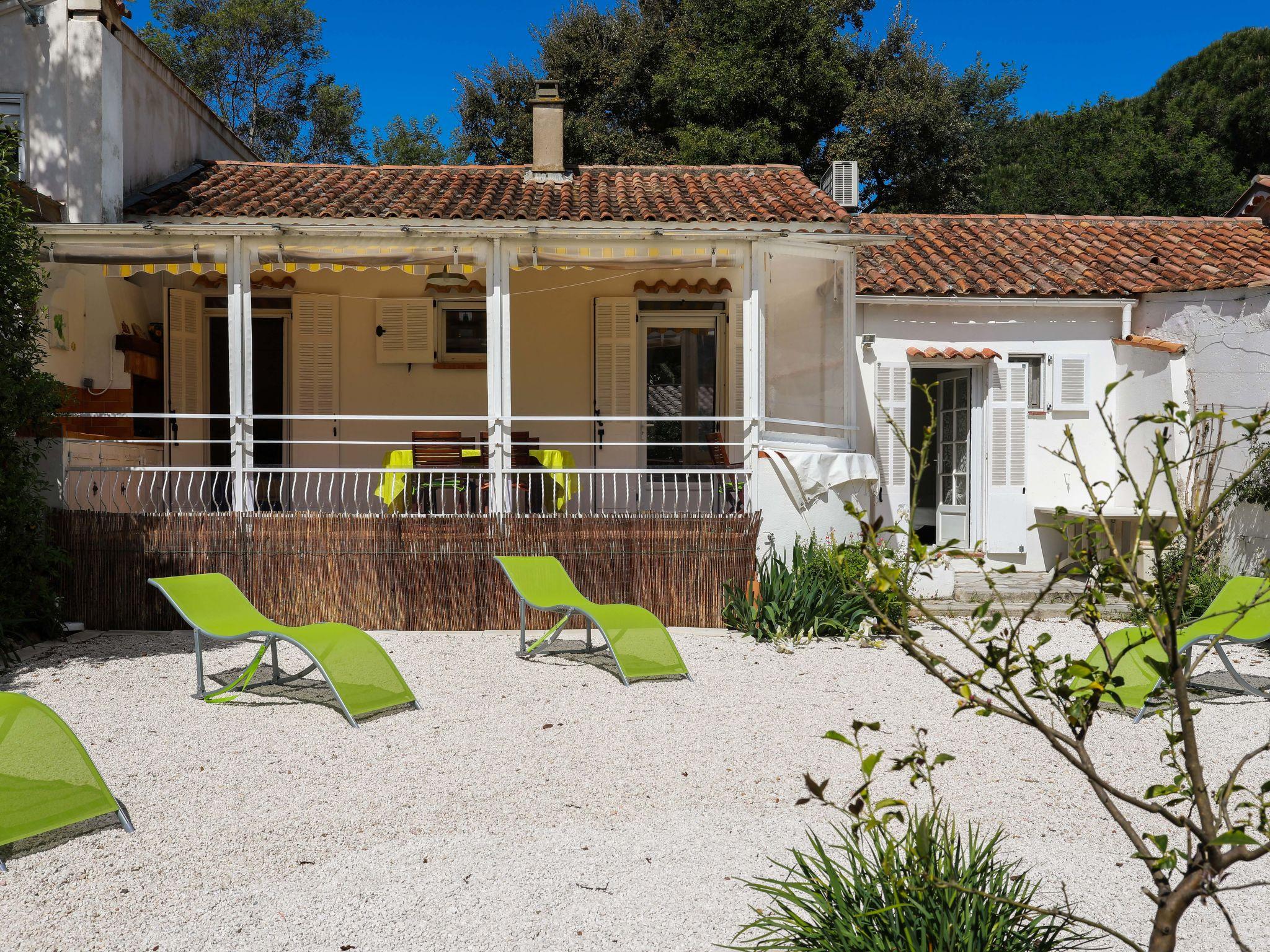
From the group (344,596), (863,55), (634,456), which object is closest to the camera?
(344,596)

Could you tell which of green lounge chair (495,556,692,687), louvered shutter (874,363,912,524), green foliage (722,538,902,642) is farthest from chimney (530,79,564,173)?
green lounge chair (495,556,692,687)

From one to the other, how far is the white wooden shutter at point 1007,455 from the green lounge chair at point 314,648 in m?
7.74

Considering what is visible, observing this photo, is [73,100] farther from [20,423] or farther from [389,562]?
[389,562]

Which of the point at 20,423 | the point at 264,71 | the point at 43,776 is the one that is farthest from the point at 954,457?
the point at 264,71

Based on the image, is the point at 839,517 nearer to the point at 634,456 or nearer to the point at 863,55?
the point at 634,456

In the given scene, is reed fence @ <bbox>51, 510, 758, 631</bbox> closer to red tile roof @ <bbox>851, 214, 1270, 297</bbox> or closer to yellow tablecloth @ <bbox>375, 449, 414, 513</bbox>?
yellow tablecloth @ <bbox>375, 449, 414, 513</bbox>

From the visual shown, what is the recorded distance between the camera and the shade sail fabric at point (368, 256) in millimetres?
9648

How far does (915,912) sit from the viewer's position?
310 cm

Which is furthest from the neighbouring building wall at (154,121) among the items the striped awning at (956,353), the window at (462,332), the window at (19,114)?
the striped awning at (956,353)

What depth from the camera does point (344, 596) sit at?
29.1 feet

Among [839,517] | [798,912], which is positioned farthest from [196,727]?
[839,517]

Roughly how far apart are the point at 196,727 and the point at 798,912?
383 centimetres

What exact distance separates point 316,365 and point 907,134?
14154 millimetres

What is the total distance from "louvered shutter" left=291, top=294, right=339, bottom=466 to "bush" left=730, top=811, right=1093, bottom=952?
10.1 metres
